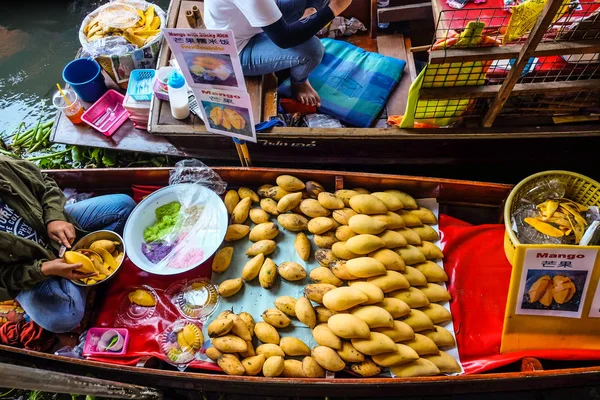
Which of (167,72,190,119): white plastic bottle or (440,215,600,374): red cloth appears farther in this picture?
(167,72,190,119): white plastic bottle

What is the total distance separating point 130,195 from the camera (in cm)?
292

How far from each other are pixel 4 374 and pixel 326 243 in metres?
1.48

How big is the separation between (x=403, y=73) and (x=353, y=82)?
378mm

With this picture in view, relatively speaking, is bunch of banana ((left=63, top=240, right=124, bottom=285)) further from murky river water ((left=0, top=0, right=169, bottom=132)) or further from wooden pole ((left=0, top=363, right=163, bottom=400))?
murky river water ((left=0, top=0, right=169, bottom=132))

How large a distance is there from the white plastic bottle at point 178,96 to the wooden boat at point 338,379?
1.40 feet

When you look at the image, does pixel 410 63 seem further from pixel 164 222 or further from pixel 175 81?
pixel 164 222

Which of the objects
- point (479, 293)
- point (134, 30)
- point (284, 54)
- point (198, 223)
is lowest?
point (479, 293)

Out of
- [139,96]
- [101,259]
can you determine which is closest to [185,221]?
[101,259]

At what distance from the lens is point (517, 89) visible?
2250mm

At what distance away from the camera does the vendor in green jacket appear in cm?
211

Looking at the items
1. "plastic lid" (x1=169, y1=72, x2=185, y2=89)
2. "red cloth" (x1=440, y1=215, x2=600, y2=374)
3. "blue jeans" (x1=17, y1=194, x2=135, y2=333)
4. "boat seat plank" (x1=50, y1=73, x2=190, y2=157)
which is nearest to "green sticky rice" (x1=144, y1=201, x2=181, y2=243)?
"blue jeans" (x1=17, y1=194, x2=135, y2=333)

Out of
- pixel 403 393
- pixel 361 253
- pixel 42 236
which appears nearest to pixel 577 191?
pixel 361 253

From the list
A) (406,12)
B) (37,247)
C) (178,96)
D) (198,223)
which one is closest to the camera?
(37,247)

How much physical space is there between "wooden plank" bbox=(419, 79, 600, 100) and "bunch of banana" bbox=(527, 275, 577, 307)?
0.95m
